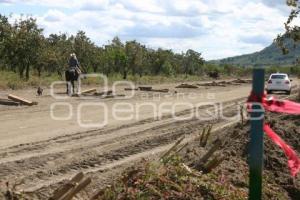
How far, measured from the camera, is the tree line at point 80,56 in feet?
125

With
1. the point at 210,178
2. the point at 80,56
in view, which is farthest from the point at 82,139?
the point at 80,56

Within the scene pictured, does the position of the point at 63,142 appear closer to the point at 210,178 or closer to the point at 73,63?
the point at 210,178

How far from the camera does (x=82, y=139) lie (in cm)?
1231

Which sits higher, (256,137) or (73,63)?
(73,63)

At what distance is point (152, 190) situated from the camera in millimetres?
6801

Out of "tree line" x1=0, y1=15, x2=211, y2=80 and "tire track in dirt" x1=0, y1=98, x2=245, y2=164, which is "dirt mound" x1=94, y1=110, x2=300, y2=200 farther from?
"tree line" x1=0, y1=15, x2=211, y2=80

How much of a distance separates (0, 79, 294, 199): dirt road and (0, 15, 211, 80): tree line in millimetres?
18019

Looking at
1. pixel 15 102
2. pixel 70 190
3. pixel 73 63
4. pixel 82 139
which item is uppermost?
pixel 73 63

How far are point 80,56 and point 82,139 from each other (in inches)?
1525

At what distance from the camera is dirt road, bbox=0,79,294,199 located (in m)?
8.77

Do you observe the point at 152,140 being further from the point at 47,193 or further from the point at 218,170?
the point at 47,193

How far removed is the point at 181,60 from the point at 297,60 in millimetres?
59087

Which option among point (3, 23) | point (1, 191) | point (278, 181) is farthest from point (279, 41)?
point (3, 23)

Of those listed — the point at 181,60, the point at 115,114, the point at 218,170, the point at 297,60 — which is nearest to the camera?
the point at 218,170
